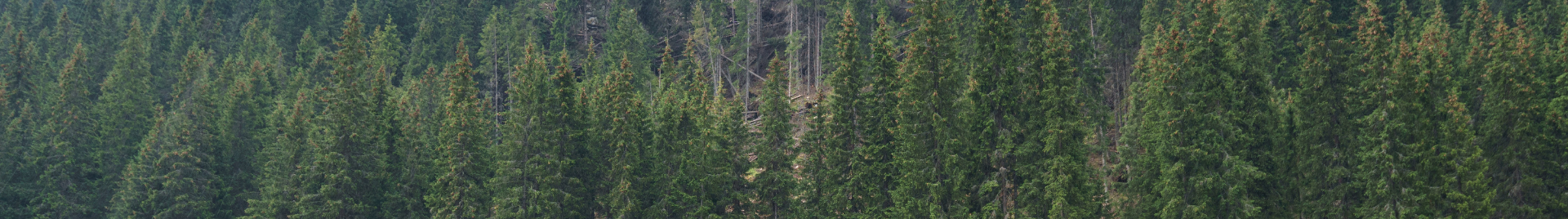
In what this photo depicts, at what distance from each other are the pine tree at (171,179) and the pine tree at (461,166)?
14129 millimetres

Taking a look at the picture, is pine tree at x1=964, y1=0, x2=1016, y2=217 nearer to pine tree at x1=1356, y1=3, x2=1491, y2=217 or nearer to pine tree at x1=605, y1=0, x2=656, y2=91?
Answer: pine tree at x1=1356, y1=3, x2=1491, y2=217

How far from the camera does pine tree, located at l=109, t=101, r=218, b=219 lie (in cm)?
5388

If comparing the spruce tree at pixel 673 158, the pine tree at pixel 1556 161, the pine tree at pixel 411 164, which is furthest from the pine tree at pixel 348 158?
the pine tree at pixel 1556 161

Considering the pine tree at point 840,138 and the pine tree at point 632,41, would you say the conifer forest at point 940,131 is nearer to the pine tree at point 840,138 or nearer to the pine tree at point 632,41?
the pine tree at point 840,138

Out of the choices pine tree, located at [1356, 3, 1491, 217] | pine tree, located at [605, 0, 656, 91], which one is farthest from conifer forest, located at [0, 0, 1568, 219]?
pine tree, located at [605, 0, 656, 91]

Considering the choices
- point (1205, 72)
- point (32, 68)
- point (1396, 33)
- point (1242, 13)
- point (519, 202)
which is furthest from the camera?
point (32, 68)

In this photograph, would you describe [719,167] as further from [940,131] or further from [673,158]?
[940,131]

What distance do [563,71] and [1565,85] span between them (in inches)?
1255

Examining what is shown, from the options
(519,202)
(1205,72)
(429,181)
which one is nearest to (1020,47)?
(1205,72)

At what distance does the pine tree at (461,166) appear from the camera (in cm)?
4391

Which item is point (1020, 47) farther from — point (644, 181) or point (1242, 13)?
point (644, 181)

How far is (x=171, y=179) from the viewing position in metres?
54.0

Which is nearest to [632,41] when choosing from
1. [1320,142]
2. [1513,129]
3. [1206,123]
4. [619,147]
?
[619,147]

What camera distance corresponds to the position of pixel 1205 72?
33.2 metres
